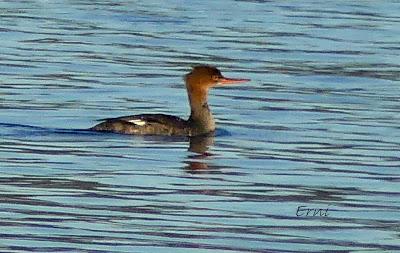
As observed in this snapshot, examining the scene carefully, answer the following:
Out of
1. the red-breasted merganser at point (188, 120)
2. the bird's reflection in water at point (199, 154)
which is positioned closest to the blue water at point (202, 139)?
the bird's reflection in water at point (199, 154)

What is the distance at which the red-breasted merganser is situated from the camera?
1784 centimetres

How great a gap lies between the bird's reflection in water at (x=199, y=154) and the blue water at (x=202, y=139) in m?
0.04

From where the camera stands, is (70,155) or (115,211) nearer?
(115,211)

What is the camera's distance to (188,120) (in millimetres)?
18672

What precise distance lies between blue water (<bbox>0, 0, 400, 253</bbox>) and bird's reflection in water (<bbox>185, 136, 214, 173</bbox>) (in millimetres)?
39

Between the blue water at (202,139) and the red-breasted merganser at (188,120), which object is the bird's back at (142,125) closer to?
the red-breasted merganser at (188,120)

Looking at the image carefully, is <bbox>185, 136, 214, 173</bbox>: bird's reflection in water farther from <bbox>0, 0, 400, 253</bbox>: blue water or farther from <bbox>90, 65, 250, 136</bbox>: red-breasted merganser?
<bbox>90, 65, 250, 136</bbox>: red-breasted merganser

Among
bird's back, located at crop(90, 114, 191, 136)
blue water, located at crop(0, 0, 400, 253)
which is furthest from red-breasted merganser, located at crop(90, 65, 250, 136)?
blue water, located at crop(0, 0, 400, 253)

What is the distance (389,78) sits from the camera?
23781mm

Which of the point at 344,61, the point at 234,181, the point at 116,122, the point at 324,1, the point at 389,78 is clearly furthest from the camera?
the point at 324,1

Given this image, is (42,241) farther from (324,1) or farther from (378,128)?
(324,1)

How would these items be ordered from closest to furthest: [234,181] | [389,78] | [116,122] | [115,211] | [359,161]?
[115,211] → [234,181] → [359,161] → [116,122] → [389,78]

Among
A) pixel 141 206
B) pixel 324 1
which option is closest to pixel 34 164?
pixel 141 206

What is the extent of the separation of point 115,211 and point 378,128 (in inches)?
255
